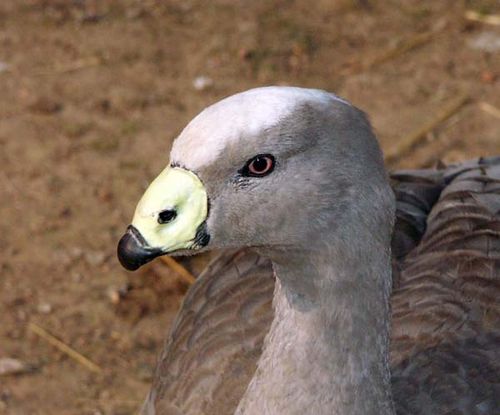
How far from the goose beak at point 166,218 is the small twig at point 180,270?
2247mm

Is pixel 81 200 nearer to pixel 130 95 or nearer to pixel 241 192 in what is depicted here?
pixel 130 95

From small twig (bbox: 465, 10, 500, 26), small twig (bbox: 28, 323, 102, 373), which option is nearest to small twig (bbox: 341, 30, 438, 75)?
small twig (bbox: 465, 10, 500, 26)

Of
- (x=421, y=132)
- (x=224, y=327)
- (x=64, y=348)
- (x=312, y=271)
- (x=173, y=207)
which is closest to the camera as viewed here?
(x=173, y=207)

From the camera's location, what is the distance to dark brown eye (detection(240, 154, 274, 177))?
233cm

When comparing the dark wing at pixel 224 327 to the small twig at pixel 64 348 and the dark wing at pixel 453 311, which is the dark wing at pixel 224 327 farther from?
the small twig at pixel 64 348

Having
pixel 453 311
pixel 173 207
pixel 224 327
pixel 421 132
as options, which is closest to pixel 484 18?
pixel 421 132

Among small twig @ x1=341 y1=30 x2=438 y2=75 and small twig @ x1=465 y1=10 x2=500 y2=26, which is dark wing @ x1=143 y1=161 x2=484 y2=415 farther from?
small twig @ x1=465 y1=10 x2=500 y2=26

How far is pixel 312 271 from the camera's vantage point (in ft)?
8.20

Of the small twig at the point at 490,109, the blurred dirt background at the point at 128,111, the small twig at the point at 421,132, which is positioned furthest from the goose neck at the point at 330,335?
the small twig at the point at 490,109

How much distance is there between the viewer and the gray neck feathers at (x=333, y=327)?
8.11 feet

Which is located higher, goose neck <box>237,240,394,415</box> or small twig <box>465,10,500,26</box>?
goose neck <box>237,240,394,415</box>

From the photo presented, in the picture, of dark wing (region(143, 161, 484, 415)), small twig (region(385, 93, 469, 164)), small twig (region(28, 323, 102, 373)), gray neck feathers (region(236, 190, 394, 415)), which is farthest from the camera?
small twig (region(385, 93, 469, 164))

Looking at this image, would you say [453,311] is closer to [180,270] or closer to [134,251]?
[134,251]

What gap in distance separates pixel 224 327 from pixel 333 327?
949mm
